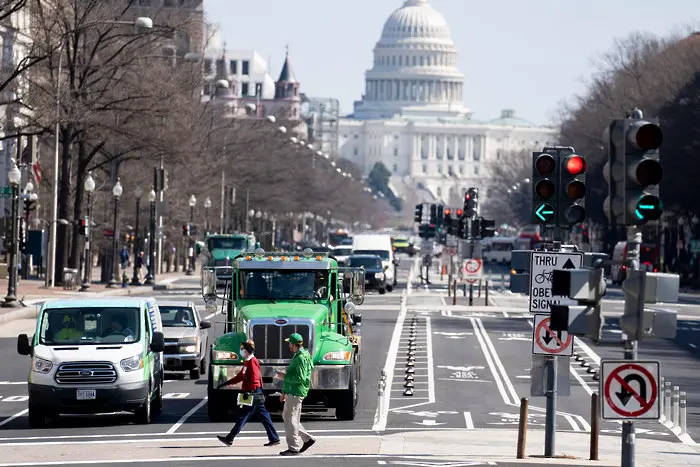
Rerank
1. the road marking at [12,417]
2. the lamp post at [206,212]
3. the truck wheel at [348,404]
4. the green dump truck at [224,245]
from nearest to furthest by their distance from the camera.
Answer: the truck wheel at [348,404], the road marking at [12,417], the green dump truck at [224,245], the lamp post at [206,212]

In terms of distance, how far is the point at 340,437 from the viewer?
2302 cm

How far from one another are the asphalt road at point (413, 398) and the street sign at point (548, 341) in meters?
0.66

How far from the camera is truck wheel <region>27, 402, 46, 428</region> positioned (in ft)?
79.2

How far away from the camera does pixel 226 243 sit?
73.1 m

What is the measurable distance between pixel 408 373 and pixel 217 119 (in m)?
73.9

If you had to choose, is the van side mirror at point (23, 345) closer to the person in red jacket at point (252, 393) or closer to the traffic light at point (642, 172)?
the person in red jacket at point (252, 393)

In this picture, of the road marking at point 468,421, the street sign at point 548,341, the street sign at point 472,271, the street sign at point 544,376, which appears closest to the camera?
the street sign at point 548,341

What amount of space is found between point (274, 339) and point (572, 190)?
5.50 m

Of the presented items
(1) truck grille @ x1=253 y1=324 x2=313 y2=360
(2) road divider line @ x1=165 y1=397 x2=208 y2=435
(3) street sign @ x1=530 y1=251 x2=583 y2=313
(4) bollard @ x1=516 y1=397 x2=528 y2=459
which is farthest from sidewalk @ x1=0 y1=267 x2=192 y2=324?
(4) bollard @ x1=516 y1=397 x2=528 y2=459

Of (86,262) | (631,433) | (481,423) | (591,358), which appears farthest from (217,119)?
(631,433)

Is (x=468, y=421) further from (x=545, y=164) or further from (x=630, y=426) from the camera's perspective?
(x=630, y=426)

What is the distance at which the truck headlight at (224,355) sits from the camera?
79.3ft

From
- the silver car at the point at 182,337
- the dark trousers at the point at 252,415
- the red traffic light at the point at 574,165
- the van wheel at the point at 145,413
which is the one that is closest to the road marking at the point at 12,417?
the van wheel at the point at 145,413

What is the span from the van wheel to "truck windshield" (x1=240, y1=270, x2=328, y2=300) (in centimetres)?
205
